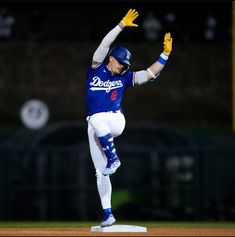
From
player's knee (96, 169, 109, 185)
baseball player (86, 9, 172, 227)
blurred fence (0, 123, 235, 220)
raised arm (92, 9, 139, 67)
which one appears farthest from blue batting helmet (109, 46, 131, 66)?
blurred fence (0, 123, 235, 220)

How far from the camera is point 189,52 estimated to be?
26.5m

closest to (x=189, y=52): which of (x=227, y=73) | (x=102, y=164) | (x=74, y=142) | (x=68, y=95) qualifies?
(x=227, y=73)

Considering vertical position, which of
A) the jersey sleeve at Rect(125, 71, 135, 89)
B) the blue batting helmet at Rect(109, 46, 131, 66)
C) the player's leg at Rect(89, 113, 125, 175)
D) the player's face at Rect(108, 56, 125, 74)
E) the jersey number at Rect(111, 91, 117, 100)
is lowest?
the player's leg at Rect(89, 113, 125, 175)

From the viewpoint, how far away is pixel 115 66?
10070 mm

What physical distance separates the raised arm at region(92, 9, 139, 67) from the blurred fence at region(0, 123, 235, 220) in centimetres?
723

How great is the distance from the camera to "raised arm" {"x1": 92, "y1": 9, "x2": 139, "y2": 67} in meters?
9.80

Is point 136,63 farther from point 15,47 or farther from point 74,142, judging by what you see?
point 74,142

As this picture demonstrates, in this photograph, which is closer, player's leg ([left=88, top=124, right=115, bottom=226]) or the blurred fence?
player's leg ([left=88, top=124, right=115, bottom=226])

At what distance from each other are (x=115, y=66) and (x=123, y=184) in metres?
7.26

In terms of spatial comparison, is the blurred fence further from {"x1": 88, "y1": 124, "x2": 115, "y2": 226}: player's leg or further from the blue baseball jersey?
the blue baseball jersey

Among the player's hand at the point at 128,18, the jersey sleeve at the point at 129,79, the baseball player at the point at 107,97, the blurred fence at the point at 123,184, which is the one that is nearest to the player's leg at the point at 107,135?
the baseball player at the point at 107,97

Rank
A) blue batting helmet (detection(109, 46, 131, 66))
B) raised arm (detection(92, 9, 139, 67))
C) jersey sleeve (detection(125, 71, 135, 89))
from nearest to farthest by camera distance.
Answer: raised arm (detection(92, 9, 139, 67))
blue batting helmet (detection(109, 46, 131, 66))
jersey sleeve (detection(125, 71, 135, 89))

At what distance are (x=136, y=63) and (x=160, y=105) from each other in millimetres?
1228

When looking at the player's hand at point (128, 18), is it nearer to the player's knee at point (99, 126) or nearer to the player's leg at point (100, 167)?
the player's knee at point (99, 126)
